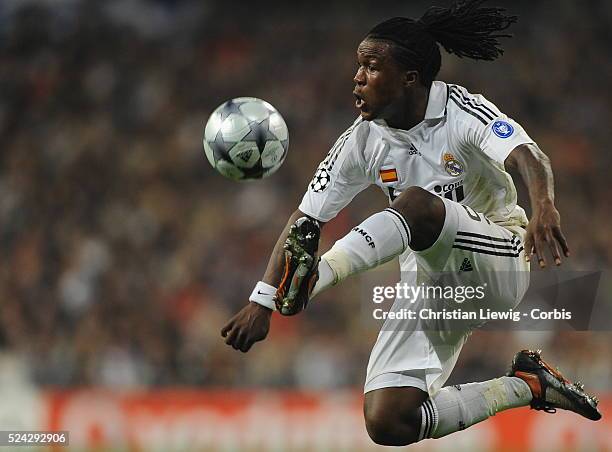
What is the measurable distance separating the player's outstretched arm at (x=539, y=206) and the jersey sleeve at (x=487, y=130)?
0.05 metres

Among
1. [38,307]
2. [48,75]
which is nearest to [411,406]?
[38,307]

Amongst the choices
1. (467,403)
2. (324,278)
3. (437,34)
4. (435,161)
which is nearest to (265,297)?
(324,278)

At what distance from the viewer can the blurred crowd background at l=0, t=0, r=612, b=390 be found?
848cm

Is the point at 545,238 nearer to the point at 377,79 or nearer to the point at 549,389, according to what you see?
the point at 377,79

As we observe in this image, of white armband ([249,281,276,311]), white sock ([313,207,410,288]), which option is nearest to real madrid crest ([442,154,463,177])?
white sock ([313,207,410,288])

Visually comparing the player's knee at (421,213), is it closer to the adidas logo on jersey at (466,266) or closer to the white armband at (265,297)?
the adidas logo on jersey at (466,266)

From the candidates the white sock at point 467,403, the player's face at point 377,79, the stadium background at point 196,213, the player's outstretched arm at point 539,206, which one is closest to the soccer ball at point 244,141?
the player's face at point 377,79

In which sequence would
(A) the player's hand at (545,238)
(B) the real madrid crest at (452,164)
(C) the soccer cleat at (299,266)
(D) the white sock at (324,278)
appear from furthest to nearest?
(B) the real madrid crest at (452,164) → (D) the white sock at (324,278) → (C) the soccer cleat at (299,266) → (A) the player's hand at (545,238)

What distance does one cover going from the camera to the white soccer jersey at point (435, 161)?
4.15 metres

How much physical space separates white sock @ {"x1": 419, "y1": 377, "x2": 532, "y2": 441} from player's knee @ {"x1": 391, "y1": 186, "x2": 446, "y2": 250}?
0.84 meters

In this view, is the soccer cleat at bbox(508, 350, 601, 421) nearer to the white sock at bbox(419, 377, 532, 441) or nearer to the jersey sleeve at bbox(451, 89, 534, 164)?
the white sock at bbox(419, 377, 532, 441)

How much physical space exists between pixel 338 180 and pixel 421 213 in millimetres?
727

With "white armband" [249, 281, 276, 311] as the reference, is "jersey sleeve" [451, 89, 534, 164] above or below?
above

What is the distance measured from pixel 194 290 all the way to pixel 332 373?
1.61 meters
